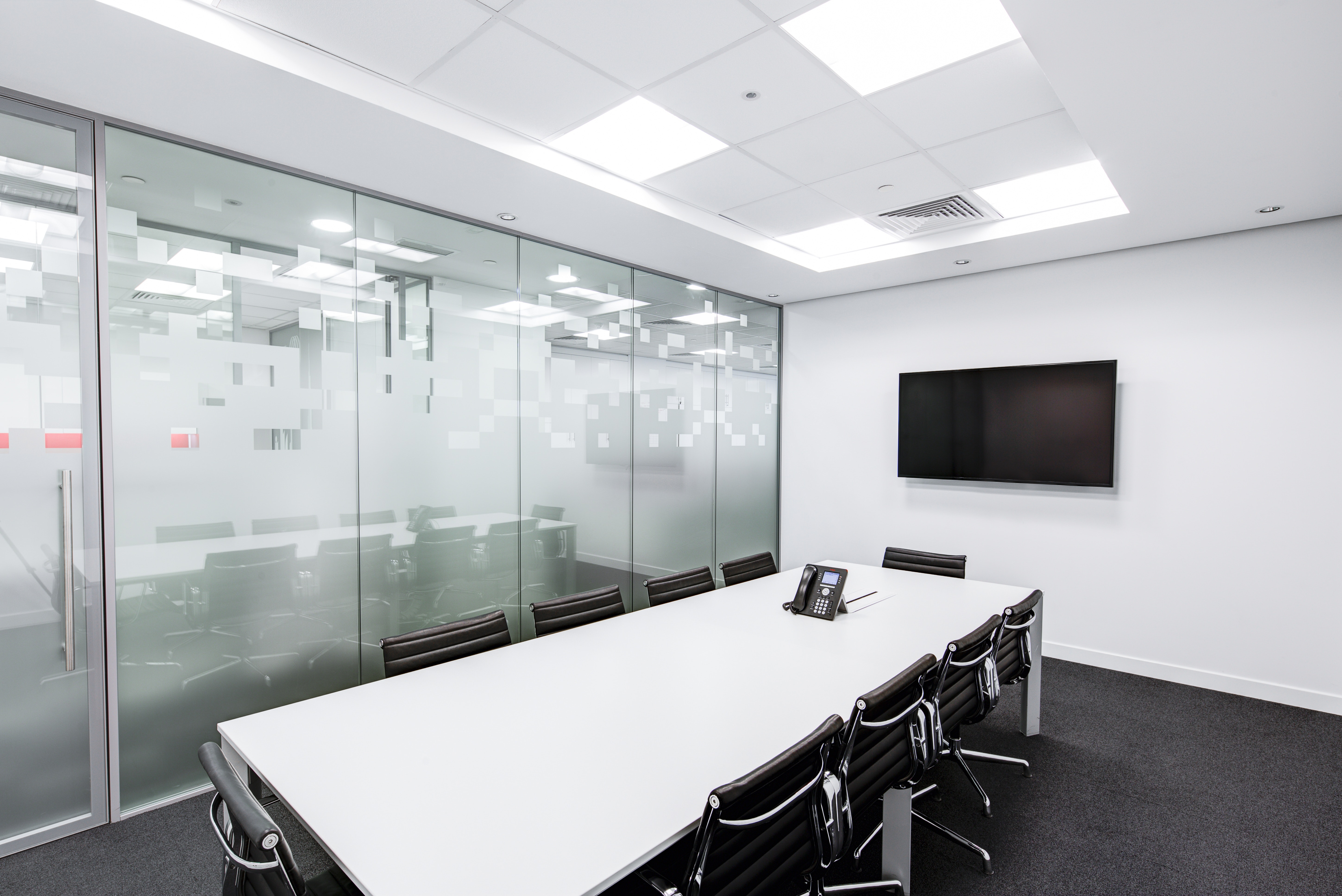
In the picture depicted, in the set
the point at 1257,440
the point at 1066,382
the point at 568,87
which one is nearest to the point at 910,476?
the point at 1066,382

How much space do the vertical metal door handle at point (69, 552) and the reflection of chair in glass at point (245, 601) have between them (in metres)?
0.34

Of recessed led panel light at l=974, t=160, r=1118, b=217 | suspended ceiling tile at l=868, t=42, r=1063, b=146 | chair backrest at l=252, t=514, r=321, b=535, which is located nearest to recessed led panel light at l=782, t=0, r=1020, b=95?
suspended ceiling tile at l=868, t=42, r=1063, b=146

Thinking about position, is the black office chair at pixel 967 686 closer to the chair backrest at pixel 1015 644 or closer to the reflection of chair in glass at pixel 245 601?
the chair backrest at pixel 1015 644

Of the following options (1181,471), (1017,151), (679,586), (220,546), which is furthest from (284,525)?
(1181,471)

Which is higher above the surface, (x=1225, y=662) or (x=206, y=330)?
(x=206, y=330)

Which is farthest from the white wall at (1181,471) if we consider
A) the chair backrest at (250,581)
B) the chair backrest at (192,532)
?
the chair backrest at (192,532)

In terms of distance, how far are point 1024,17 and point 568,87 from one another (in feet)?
5.86

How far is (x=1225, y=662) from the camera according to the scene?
4352mm

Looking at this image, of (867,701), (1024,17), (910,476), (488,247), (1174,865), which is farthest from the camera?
(910,476)

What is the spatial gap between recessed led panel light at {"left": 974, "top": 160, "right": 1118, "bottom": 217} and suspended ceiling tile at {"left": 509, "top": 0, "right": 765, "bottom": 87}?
2227 millimetres

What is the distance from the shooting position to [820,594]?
11.0 ft

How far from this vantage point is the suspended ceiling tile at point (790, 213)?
4.11m

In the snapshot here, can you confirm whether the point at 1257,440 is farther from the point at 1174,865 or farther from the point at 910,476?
the point at 1174,865

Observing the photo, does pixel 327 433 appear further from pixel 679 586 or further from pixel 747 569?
pixel 747 569
